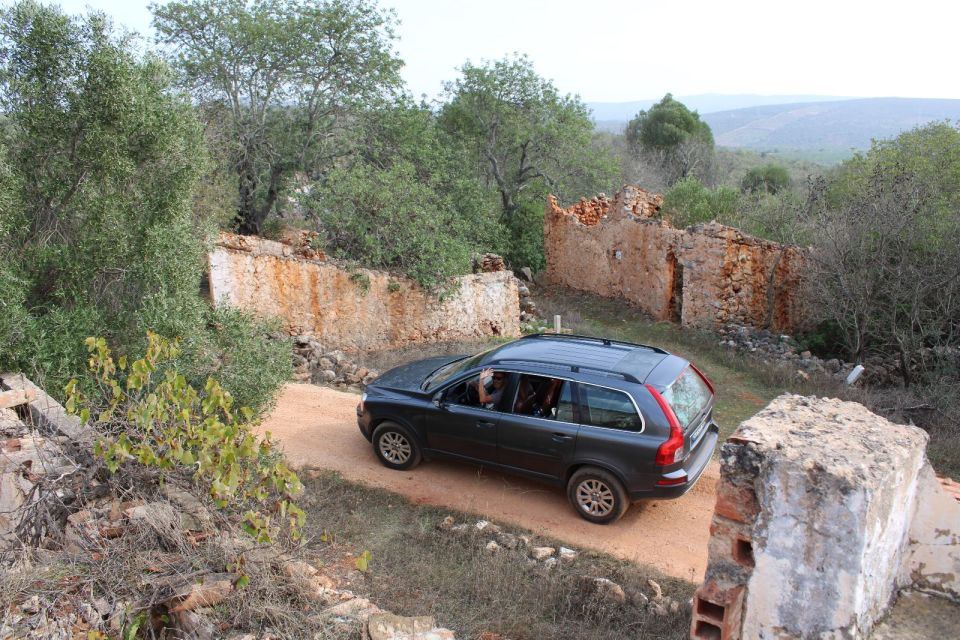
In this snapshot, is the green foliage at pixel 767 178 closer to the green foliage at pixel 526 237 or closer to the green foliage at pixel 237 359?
the green foliage at pixel 526 237

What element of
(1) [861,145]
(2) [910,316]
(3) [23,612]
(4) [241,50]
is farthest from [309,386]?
(1) [861,145]

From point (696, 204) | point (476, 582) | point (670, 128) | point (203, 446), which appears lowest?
point (476, 582)

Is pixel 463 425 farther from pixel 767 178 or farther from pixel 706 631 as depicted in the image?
pixel 767 178

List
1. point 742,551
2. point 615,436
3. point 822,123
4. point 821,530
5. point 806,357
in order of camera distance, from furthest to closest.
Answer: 1. point 822,123
2. point 806,357
3. point 615,436
4. point 742,551
5. point 821,530

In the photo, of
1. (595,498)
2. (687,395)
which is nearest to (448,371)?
(595,498)

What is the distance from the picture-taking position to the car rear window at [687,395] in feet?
22.9

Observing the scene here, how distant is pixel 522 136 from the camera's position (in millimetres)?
24000

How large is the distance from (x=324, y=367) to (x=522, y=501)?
18.8 feet

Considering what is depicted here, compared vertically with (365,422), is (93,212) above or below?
above

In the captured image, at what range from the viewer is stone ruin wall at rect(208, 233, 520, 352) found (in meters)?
12.5

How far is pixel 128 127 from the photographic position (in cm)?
824

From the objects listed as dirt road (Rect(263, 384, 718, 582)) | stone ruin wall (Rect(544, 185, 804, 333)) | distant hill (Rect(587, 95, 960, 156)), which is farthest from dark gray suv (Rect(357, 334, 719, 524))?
distant hill (Rect(587, 95, 960, 156))

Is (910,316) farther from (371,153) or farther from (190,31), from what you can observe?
(190,31)

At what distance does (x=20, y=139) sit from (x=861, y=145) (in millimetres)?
120883
